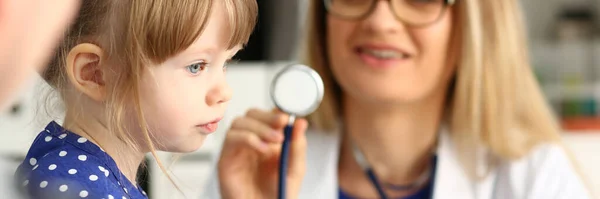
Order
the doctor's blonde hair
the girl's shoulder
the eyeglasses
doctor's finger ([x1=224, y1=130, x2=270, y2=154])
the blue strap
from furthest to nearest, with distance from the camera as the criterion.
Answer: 1. the doctor's blonde hair
2. the eyeglasses
3. doctor's finger ([x1=224, y1=130, x2=270, y2=154])
4. the blue strap
5. the girl's shoulder

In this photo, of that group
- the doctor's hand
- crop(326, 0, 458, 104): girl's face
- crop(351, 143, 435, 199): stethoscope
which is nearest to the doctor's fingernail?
the doctor's hand

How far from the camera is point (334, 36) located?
702mm

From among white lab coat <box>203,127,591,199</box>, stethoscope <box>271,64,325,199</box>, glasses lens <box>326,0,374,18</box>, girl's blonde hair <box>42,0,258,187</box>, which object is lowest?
white lab coat <box>203,127,591,199</box>

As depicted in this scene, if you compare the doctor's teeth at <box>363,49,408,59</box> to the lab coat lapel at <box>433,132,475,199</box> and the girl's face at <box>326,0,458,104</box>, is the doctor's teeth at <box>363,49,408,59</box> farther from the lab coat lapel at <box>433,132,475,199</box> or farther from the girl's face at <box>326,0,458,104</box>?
the lab coat lapel at <box>433,132,475,199</box>

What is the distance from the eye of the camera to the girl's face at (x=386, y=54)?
2.15 feet

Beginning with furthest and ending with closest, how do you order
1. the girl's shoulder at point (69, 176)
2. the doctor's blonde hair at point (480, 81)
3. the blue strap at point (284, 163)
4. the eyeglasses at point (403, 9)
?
the doctor's blonde hair at point (480, 81) < the eyeglasses at point (403, 9) < the blue strap at point (284, 163) < the girl's shoulder at point (69, 176)

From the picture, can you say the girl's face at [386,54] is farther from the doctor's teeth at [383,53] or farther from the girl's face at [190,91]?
the girl's face at [190,91]

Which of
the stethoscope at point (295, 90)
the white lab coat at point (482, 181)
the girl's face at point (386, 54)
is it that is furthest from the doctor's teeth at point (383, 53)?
the stethoscope at point (295, 90)

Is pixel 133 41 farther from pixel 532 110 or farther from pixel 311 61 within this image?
pixel 532 110

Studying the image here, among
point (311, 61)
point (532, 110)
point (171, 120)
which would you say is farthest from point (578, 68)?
point (171, 120)

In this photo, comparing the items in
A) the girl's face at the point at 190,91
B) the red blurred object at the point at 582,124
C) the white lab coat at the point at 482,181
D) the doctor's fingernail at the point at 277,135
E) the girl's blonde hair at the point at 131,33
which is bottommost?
the red blurred object at the point at 582,124

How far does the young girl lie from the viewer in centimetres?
25

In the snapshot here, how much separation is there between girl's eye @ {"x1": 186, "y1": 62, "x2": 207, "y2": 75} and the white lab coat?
18.2 inches

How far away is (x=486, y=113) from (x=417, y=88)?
138mm
